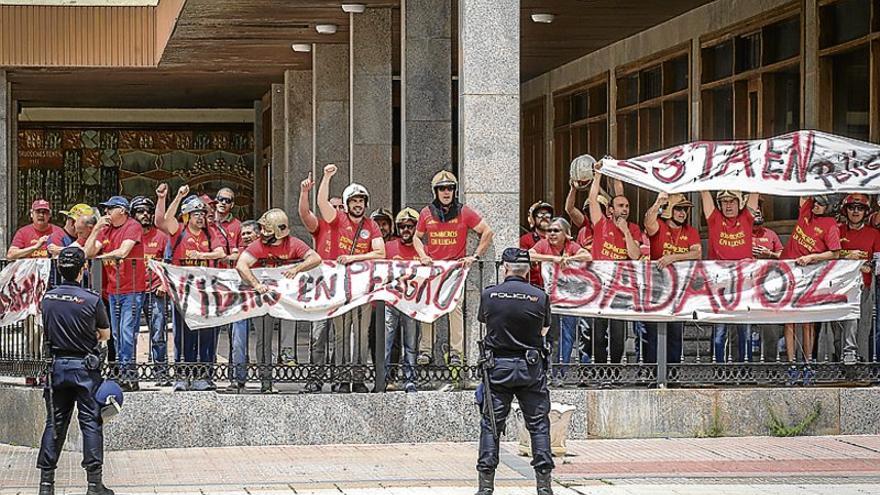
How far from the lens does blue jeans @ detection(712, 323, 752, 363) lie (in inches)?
587

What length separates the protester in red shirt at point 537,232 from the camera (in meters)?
14.7

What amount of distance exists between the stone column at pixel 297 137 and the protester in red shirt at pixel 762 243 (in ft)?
40.5

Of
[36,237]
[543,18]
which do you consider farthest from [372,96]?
[36,237]

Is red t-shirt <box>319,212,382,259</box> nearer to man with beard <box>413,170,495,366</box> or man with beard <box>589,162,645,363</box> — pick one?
man with beard <box>413,170,495,366</box>

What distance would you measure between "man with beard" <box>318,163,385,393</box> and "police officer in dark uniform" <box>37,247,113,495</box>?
3.30m

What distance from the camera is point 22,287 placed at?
49.0 ft

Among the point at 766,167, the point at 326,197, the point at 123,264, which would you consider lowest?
the point at 123,264

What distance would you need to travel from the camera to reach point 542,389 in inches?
447

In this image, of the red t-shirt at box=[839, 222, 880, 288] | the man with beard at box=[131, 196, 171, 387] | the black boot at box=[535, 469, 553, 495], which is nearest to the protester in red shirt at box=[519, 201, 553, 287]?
the red t-shirt at box=[839, 222, 880, 288]

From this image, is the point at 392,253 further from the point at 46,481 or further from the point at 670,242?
the point at 46,481

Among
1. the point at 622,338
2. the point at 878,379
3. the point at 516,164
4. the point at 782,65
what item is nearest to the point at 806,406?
the point at 878,379

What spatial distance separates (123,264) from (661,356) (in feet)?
16.5

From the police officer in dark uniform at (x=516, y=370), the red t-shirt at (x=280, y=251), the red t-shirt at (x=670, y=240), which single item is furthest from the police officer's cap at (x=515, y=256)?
the red t-shirt at (x=670, y=240)

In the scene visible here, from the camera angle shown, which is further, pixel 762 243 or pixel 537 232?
pixel 762 243
